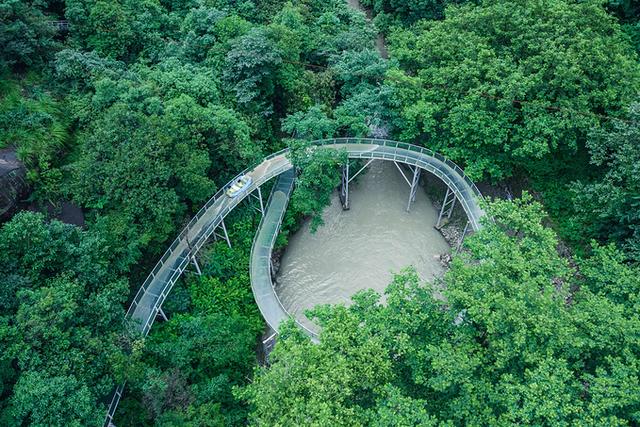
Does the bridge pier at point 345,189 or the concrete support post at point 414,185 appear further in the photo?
the bridge pier at point 345,189

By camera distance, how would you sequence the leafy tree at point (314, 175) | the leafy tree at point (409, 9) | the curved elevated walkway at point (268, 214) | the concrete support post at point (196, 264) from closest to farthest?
the curved elevated walkway at point (268, 214), the concrete support post at point (196, 264), the leafy tree at point (314, 175), the leafy tree at point (409, 9)

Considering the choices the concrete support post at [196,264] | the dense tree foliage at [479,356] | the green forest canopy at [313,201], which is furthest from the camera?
the concrete support post at [196,264]

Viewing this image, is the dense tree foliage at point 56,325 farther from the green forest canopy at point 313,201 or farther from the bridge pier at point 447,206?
the bridge pier at point 447,206

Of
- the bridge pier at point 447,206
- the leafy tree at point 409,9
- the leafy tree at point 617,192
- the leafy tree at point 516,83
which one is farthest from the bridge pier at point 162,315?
the leafy tree at point 409,9

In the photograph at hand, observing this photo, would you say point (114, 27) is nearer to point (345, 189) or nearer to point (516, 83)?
point (345, 189)

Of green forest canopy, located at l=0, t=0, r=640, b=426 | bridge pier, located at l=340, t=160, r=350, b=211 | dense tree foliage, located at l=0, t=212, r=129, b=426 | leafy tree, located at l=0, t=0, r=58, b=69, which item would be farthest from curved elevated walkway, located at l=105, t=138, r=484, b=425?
leafy tree, located at l=0, t=0, r=58, b=69

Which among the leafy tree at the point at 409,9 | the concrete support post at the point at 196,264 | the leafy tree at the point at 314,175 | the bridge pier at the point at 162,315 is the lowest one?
the bridge pier at the point at 162,315

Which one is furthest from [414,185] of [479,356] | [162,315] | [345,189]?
[162,315]
